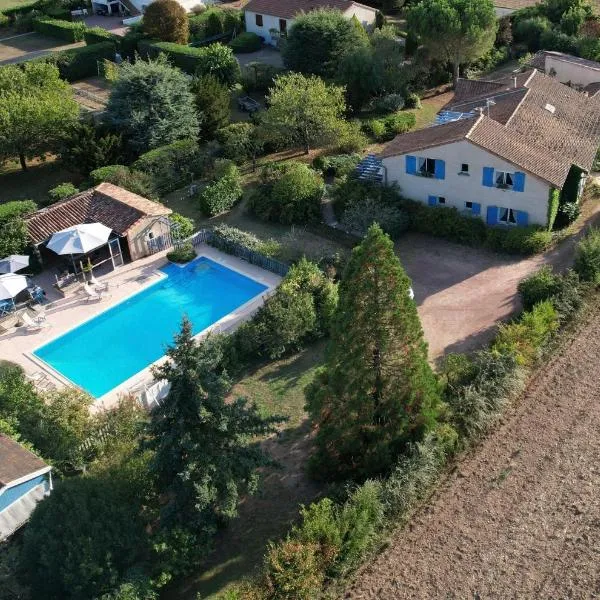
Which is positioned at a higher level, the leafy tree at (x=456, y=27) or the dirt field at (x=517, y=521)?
the leafy tree at (x=456, y=27)

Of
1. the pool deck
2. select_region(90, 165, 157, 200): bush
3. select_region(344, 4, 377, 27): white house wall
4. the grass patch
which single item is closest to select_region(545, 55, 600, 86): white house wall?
select_region(344, 4, 377, 27): white house wall

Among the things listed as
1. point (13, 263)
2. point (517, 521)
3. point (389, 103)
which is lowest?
point (517, 521)

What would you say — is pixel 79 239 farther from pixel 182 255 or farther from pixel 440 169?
pixel 440 169


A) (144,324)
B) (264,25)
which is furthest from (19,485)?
(264,25)

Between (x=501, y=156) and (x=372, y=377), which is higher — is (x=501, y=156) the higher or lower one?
the higher one

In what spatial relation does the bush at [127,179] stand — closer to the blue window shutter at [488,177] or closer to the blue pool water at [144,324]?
the blue pool water at [144,324]

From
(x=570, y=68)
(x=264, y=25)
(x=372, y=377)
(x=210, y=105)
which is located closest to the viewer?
(x=372, y=377)

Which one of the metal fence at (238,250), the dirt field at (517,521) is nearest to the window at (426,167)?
the metal fence at (238,250)
